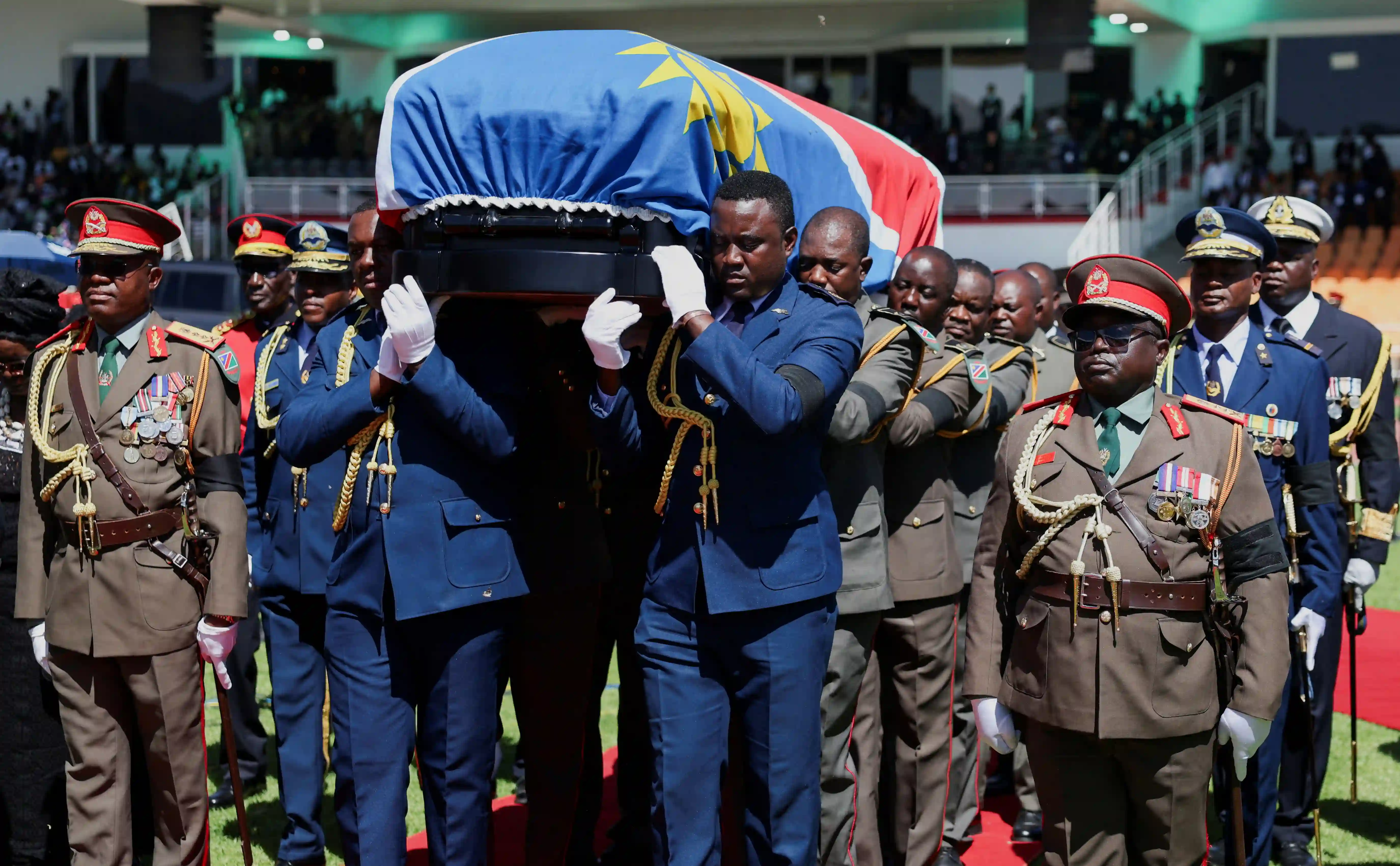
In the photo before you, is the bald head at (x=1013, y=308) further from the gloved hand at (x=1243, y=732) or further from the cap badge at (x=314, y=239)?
the gloved hand at (x=1243, y=732)

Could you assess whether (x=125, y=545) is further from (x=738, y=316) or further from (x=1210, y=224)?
(x=1210, y=224)

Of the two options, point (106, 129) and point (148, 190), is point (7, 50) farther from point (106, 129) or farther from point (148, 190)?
point (148, 190)

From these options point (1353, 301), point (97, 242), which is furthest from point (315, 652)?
point (1353, 301)

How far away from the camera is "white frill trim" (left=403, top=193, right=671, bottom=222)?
11.1 feet

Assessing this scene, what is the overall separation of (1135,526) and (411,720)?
1807 millimetres

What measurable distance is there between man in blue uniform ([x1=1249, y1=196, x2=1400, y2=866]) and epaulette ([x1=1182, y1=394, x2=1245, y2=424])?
1.49m

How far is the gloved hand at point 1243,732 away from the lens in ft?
11.3

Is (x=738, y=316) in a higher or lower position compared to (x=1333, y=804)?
higher

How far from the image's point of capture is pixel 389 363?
11.7 ft

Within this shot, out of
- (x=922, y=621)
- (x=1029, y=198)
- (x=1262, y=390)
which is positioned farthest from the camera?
(x=1029, y=198)

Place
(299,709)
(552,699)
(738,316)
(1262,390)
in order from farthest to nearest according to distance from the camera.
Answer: (299,709) < (1262,390) < (552,699) < (738,316)

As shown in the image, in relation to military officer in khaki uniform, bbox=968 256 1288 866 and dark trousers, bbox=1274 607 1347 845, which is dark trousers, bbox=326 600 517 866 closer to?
military officer in khaki uniform, bbox=968 256 1288 866

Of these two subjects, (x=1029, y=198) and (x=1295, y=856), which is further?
(x=1029, y=198)

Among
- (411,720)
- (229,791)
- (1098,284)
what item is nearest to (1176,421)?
(1098,284)
